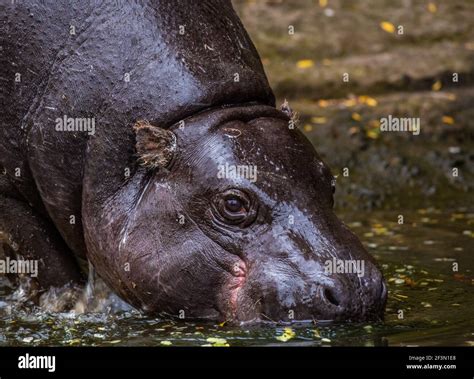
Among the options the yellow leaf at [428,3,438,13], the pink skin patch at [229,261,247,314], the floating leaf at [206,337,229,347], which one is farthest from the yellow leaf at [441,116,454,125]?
the floating leaf at [206,337,229,347]

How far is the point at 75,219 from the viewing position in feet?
29.8

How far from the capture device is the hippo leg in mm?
9516

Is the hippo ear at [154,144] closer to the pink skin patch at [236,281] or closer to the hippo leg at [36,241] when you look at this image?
the pink skin patch at [236,281]

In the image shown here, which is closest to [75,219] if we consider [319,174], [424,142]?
[319,174]

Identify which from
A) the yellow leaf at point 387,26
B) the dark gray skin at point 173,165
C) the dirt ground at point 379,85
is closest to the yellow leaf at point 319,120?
the dirt ground at point 379,85

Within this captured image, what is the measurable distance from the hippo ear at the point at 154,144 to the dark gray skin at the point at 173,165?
0.01m

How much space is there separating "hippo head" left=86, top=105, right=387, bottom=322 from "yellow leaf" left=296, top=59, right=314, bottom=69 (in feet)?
26.1

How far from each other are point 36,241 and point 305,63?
7.93 m

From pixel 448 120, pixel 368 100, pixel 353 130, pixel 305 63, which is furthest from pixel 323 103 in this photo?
pixel 448 120

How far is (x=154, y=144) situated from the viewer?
8.41 meters

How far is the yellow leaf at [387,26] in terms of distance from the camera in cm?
1722
